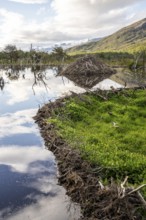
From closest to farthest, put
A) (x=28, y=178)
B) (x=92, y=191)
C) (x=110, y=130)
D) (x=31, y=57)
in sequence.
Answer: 1. (x=92, y=191)
2. (x=28, y=178)
3. (x=110, y=130)
4. (x=31, y=57)

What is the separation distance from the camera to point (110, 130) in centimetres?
2286

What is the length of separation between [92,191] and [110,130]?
976 centimetres

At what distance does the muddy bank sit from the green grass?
673 millimetres

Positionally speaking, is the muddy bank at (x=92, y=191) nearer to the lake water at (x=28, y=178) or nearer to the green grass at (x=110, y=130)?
the lake water at (x=28, y=178)

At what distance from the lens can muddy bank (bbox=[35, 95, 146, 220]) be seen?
11625mm

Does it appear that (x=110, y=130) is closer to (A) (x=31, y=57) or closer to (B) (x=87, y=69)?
(B) (x=87, y=69)

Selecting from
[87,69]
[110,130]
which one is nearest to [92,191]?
[110,130]

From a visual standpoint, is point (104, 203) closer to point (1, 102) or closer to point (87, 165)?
point (87, 165)

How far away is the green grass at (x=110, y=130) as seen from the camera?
15.6 m

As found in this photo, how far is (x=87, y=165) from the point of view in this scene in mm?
15531

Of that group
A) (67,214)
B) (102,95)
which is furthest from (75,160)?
(102,95)

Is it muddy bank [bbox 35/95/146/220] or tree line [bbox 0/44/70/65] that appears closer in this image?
muddy bank [bbox 35/95/146/220]

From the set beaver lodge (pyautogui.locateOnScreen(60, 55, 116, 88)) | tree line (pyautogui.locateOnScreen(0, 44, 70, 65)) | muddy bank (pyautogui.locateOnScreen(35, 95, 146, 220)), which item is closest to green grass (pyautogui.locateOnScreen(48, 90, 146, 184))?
muddy bank (pyautogui.locateOnScreen(35, 95, 146, 220))

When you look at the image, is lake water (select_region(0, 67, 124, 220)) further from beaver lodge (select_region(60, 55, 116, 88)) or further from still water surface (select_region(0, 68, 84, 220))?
beaver lodge (select_region(60, 55, 116, 88))
